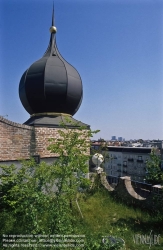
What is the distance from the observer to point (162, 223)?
20.1 feet

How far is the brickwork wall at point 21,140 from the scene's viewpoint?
690 cm

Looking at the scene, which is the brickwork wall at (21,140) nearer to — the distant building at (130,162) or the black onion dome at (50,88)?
the black onion dome at (50,88)

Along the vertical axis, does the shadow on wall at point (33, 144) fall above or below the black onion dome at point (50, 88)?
below

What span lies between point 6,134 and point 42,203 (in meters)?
3.73

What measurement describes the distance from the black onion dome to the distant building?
3473cm

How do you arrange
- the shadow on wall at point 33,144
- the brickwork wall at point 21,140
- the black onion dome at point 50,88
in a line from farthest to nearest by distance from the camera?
1. the black onion dome at point 50,88
2. the shadow on wall at point 33,144
3. the brickwork wall at point 21,140

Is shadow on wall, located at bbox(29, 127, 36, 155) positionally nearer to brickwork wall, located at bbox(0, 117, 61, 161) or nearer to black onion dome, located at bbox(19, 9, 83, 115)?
brickwork wall, located at bbox(0, 117, 61, 161)

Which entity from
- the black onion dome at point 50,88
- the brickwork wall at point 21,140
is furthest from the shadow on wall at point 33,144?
the black onion dome at point 50,88

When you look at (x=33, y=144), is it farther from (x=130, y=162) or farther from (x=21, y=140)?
(x=130, y=162)

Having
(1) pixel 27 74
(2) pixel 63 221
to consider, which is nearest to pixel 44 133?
(1) pixel 27 74

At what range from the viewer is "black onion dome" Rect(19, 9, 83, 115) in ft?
31.0

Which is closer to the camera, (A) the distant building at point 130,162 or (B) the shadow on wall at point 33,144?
(B) the shadow on wall at point 33,144

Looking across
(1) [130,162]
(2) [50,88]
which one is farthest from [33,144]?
(1) [130,162]

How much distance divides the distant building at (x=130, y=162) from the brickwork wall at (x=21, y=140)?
36744 mm
